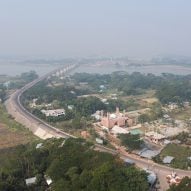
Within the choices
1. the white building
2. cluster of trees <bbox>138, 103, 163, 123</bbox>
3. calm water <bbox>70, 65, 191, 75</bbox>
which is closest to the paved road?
the white building

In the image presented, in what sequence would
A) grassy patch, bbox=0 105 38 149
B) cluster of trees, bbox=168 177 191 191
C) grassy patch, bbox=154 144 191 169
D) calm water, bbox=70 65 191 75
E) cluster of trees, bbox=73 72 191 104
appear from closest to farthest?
cluster of trees, bbox=168 177 191 191
grassy patch, bbox=154 144 191 169
grassy patch, bbox=0 105 38 149
cluster of trees, bbox=73 72 191 104
calm water, bbox=70 65 191 75

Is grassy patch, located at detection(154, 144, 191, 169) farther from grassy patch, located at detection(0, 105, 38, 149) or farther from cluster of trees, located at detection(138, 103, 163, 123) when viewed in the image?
grassy patch, located at detection(0, 105, 38, 149)

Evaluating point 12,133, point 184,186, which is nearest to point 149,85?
point 12,133

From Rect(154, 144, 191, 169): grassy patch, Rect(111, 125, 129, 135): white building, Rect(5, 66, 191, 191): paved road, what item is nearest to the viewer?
Rect(5, 66, 191, 191): paved road

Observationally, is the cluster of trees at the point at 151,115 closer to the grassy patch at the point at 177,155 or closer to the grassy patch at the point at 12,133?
the grassy patch at the point at 177,155

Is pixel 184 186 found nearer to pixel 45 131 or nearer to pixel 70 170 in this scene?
pixel 70 170

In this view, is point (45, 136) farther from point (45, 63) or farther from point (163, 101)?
point (45, 63)

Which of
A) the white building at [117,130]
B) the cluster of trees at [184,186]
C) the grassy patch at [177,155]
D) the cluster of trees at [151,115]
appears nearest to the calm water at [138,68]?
the cluster of trees at [151,115]
